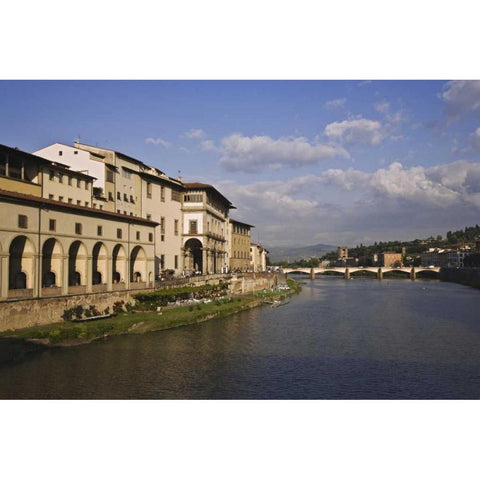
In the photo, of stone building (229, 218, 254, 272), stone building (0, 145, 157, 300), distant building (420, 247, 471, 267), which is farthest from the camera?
distant building (420, 247, 471, 267)

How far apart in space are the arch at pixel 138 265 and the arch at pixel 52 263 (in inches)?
404

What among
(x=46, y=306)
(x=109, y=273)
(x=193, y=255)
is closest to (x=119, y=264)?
(x=109, y=273)

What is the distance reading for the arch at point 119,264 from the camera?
40.1 meters

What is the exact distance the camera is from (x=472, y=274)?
106m

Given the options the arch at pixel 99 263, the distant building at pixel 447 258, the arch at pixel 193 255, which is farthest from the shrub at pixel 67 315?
the distant building at pixel 447 258

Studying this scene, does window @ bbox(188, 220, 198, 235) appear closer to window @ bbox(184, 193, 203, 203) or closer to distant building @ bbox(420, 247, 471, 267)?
window @ bbox(184, 193, 203, 203)

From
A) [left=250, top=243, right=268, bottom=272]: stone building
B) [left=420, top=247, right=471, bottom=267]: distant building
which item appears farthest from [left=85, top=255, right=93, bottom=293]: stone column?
[left=420, top=247, right=471, bottom=267]: distant building

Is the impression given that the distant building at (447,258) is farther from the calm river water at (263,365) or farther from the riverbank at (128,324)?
the calm river water at (263,365)

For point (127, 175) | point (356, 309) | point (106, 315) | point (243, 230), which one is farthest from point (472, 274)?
point (106, 315)

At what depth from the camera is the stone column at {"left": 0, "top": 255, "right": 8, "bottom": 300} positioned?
1037 inches

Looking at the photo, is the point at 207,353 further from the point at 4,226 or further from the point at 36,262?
the point at 4,226

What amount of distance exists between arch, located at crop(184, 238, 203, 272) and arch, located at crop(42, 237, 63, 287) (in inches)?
1157

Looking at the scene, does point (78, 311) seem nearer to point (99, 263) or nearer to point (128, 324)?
point (128, 324)

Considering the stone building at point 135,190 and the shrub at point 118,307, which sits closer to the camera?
the shrub at point 118,307
